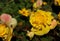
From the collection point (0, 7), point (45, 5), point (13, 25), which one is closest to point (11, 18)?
point (13, 25)

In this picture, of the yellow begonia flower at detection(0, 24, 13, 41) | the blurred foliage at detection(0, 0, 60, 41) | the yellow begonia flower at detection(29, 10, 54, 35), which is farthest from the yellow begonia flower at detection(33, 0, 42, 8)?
the yellow begonia flower at detection(0, 24, 13, 41)

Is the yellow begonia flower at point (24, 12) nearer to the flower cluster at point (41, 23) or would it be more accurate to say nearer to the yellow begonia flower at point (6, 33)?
the flower cluster at point (41, 23)

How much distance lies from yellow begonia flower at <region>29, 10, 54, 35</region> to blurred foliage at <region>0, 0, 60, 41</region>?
1.3 inches

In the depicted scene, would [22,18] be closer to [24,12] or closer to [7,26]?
[24,12]

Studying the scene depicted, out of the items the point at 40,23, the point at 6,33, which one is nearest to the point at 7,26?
the point at 6,33

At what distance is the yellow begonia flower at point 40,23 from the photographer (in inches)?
41.4

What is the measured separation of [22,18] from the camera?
1.16 metres

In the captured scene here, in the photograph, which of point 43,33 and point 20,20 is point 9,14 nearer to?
point 20,20

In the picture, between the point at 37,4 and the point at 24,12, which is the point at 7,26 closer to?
the point at 24,12

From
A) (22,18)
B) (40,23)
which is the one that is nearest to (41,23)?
(40,23)

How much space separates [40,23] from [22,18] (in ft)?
0.48

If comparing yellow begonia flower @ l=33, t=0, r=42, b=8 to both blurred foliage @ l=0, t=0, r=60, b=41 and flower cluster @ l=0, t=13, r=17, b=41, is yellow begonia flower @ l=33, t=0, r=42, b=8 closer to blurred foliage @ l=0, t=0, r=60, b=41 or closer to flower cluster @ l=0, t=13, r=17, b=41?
blurred foliage @ l=0, t=0, r=60, b=41

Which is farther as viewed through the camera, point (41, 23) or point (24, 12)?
point (24, 12)

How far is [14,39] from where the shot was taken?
1.05m
